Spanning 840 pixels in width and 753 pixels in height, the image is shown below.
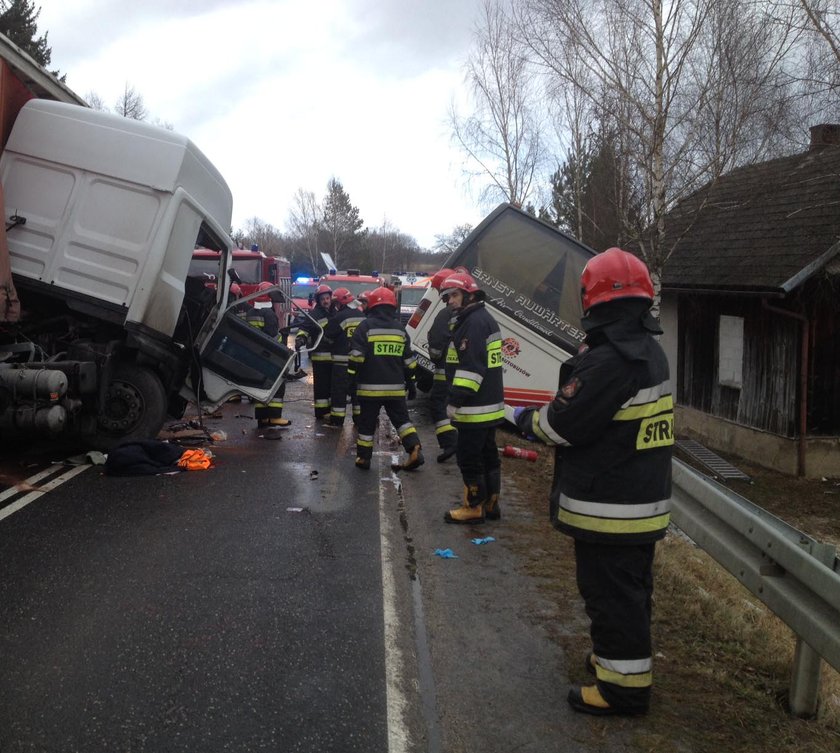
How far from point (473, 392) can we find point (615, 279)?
2928 mm

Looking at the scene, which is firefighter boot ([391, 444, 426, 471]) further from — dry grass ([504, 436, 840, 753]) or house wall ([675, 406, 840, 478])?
house wall ([675, 406, 840, 478])

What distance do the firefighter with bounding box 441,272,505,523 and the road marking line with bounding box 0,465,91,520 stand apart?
11.1 feet

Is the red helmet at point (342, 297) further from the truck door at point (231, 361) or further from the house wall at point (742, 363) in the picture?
the house wall at point (742, 363)

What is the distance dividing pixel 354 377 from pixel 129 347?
7.53 feet

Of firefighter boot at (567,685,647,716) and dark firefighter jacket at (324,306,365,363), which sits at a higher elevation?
dark firefighter jacket at (324,306,365,363)

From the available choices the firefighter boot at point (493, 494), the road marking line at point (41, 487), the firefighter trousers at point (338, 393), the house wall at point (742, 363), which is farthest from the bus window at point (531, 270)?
the road marking line at point (41, 487)

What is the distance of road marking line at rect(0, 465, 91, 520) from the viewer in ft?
21.6

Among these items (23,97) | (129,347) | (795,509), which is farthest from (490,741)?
(795,509)

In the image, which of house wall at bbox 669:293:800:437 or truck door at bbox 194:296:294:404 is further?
house wall at bbox 669:293:800:437

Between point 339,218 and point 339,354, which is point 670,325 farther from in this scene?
point 339,218

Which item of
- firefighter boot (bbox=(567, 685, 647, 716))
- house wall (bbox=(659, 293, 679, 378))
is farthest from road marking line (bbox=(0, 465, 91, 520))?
house wall (bbox=(659, 293, 679, 378))

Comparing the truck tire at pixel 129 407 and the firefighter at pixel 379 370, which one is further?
the truck tire at pixel 129 407

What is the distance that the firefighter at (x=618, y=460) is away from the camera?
344 cm

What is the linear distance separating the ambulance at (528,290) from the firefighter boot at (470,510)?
4.84 metres
